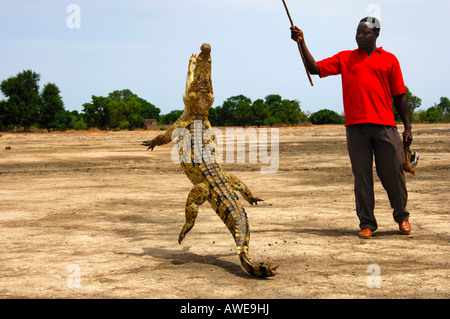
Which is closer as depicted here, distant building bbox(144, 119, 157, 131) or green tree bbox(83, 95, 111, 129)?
distant building bbox(144, 119, 157, 131)

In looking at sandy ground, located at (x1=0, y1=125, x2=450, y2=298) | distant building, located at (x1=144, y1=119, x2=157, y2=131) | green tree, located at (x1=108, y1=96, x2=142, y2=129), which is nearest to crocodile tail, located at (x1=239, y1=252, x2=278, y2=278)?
sandy ground, located at (x1=0, y1=125, x2=450, y2=298)

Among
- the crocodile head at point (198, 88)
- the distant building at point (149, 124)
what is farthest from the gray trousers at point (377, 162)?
the distant building at point (149, 124)

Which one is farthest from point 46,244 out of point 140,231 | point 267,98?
point 267,98

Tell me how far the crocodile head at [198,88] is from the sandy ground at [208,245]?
1575mm

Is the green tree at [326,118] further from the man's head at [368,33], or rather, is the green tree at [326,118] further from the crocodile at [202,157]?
the crocodile at [202,157]

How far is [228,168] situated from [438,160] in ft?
20.8

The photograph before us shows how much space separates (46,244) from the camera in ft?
18.4

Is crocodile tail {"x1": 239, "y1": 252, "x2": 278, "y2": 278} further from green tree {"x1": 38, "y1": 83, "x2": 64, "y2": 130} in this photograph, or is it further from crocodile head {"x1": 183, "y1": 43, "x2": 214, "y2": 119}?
green tree {"x1": 38, "y1": 83, "x2": 64, "y2": 130}

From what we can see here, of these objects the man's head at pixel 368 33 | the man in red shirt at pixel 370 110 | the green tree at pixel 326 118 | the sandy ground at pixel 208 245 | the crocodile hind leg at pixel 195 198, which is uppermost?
the green tree at pixel 326 118

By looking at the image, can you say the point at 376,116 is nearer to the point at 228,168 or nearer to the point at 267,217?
the point at 267,217

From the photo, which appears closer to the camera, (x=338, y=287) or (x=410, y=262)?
(x=338, y=287)

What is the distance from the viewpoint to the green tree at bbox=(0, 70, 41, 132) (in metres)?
51.1

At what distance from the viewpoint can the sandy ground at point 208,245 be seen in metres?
4.00

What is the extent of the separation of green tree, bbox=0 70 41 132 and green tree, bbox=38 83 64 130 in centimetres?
67
